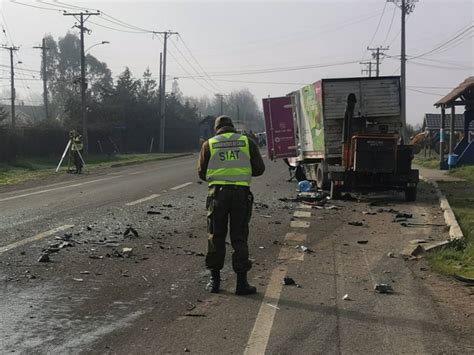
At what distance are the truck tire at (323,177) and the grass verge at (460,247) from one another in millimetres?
3271

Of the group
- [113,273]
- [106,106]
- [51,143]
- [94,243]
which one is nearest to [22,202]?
[94,243]

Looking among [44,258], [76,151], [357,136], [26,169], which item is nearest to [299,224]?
[357,136]

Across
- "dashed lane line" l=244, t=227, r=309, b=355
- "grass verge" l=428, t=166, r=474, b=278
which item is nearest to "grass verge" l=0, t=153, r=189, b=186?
"grass verge" l=428, t=166, r=474, b=278

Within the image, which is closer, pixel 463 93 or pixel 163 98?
pixel 463 93

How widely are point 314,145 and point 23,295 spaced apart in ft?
40.1

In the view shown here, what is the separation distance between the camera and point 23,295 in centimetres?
612

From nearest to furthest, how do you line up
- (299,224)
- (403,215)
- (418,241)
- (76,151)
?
1. (418,241)
2. (299,224)
3. (403,215)
4. (76,151)

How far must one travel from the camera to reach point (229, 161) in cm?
657

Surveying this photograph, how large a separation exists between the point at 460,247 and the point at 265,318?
4378 millimetres

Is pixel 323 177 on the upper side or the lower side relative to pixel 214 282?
upper

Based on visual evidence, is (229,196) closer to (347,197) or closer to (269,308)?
(269,308)

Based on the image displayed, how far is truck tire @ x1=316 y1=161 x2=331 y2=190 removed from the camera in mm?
16391

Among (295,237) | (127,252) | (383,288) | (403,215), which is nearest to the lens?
(383,288)

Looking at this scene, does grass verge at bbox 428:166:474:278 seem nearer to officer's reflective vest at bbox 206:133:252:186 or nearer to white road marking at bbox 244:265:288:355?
white road marking at bbox 244:265:288:355
